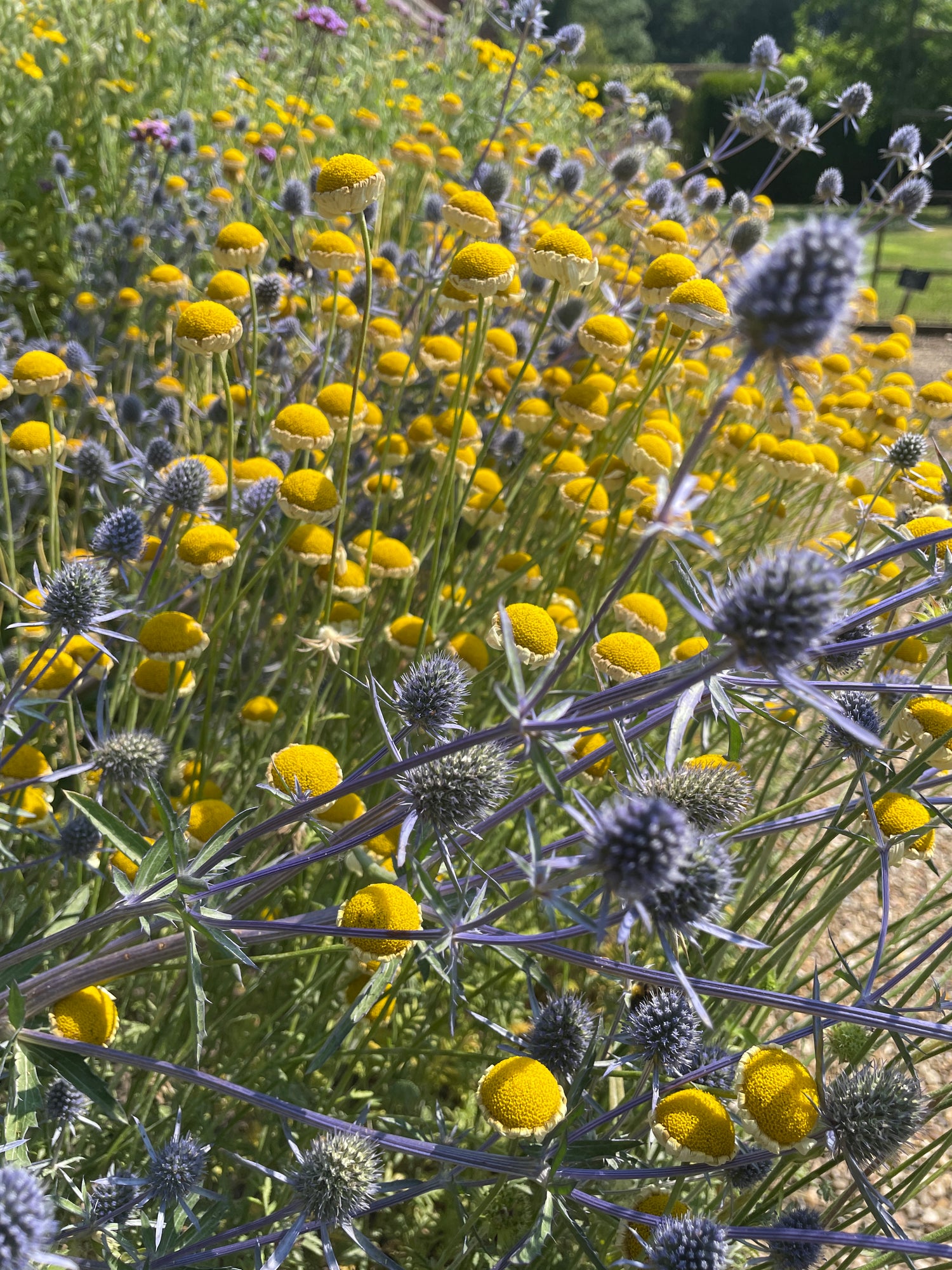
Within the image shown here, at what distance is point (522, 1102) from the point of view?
1.43 meters

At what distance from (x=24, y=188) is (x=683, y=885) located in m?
6.07

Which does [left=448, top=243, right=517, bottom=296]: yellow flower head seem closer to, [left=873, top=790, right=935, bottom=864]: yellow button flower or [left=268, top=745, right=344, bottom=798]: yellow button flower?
[left=268, top=745, right=344, bottom=798]: yellow button flower

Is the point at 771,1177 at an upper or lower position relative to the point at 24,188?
lower

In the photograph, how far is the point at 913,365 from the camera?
9.29 m

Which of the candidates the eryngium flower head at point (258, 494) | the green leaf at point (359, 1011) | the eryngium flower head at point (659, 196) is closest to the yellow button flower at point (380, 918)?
the green leaf at point (359, 1011)

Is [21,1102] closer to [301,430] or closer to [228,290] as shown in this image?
[301,430]

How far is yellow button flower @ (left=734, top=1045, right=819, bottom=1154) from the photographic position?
142cm

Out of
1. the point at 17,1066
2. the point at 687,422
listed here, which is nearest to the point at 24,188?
the point at 687,422

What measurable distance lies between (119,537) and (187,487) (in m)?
0.20

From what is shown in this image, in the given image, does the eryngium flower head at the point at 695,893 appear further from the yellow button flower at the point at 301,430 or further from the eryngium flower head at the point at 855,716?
the yellow button flower at the point at 301,430

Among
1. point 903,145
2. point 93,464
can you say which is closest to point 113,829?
point 93,464

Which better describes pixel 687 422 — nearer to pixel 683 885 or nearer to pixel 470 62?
pixel 683 885

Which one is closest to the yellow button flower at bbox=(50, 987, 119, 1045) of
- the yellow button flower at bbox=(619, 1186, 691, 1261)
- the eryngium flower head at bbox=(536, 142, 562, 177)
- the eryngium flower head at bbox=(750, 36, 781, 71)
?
the yellow button flower at bbox=(619, 1186, 691, 1261)

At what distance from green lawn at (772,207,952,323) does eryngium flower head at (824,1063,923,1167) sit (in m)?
8.53
